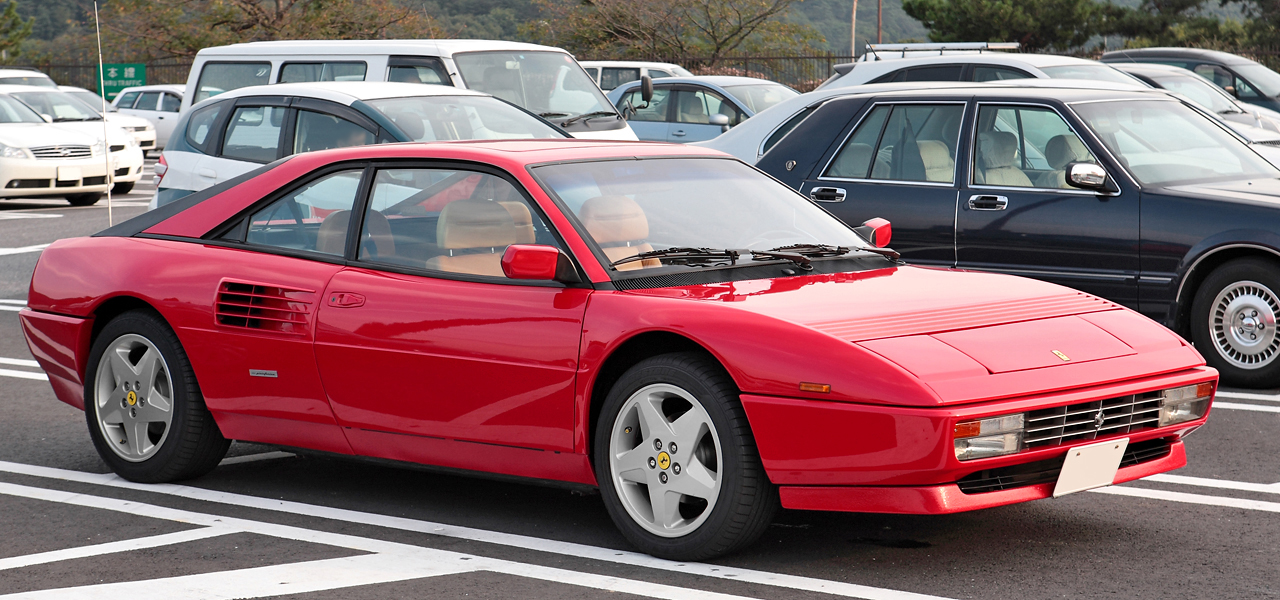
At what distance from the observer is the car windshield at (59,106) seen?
857 inches

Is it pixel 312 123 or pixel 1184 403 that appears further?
pixel 312 123

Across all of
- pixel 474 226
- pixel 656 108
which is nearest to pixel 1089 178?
pixel 474 226

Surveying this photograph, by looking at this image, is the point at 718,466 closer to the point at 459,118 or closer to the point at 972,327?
the point at 972,327

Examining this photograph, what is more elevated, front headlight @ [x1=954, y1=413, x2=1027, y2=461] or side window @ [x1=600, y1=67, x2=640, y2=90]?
side window @ [x1=600, y1=67, x2=640, y2=90]

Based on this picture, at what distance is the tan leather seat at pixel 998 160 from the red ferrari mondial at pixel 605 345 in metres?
2.74

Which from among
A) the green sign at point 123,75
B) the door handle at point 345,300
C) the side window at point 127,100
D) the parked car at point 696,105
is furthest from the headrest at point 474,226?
the green sign at point 123,75

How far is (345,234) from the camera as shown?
217 inches

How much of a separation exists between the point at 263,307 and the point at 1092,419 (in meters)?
2.97

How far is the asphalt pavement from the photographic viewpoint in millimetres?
4414

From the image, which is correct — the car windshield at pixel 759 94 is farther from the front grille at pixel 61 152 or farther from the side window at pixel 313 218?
the side window at pixel 313 218

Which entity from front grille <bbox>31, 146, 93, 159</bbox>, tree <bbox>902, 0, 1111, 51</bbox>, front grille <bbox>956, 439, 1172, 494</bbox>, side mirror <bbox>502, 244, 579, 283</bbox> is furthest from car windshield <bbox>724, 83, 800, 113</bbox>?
tree <bbox>902, 0, 1111, 51</bbox>

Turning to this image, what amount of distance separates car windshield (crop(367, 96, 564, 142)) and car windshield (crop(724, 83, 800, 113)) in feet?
29.2

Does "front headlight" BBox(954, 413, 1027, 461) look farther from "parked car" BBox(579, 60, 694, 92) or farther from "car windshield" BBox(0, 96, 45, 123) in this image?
"parked car" BBox(579, 60, 694, 92)

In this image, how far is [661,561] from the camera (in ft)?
15.3
